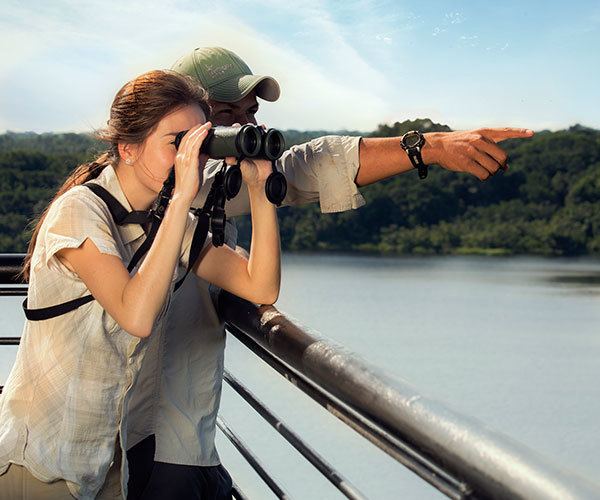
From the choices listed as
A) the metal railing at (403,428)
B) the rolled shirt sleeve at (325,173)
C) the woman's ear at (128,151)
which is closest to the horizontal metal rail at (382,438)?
the metal railing at (403,428)

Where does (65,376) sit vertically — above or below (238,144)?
below

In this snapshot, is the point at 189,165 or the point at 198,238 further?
the point at 198,238

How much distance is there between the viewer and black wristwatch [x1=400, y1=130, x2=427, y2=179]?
1.89 meters

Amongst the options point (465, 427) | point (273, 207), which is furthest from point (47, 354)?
point (465, 427)

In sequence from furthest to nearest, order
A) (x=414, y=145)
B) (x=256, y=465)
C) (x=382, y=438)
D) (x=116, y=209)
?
(x=414, y=145), (x=256, y=465), (x=116, y=209), (x=382, y=438)

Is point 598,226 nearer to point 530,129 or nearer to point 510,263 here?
point 510,263

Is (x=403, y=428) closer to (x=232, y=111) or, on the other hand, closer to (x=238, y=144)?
(x=238, y=144)

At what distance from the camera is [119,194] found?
1.56 m

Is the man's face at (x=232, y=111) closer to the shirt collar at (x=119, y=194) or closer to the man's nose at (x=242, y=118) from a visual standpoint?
the man's nose at (x=242, y=118)

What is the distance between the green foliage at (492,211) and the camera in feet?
151

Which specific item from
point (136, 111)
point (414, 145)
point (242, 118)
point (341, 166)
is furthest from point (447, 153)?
point (136, 111)

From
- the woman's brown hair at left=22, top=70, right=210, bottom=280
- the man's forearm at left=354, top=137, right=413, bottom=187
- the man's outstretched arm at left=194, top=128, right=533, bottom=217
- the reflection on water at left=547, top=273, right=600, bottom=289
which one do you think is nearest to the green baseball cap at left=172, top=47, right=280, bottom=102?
the man's outstretched arm at left=194, top=128, right=533, bottom=217

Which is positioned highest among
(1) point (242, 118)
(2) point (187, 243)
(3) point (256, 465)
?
(1) point (242, 118)

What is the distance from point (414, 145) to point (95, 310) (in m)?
0.73
